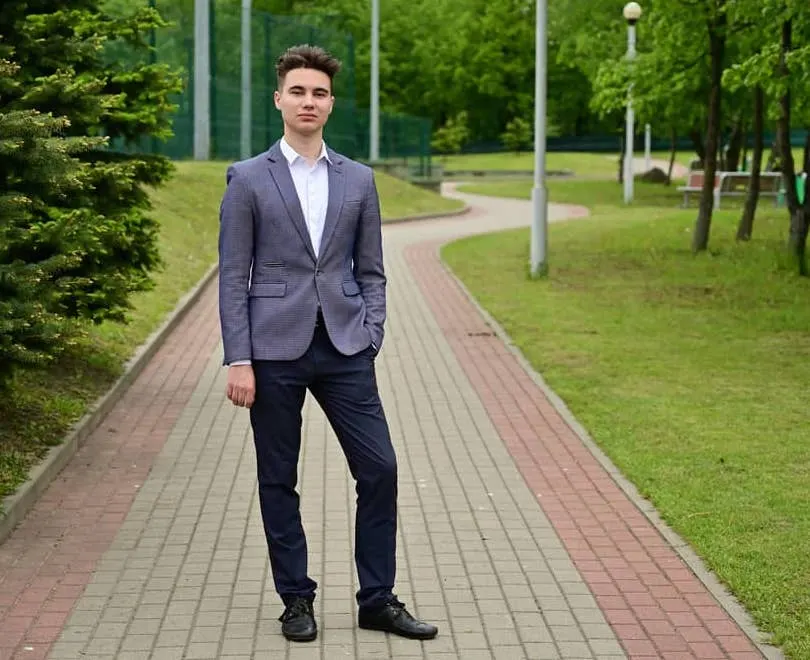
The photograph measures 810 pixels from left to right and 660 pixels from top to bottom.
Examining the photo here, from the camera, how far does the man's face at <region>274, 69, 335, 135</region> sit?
5535 mm

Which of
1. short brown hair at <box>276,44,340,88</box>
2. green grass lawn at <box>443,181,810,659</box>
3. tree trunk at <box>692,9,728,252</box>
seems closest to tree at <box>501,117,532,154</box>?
green grass lawn at <box>443,181,810,659</box>

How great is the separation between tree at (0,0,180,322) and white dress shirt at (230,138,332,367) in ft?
10.5

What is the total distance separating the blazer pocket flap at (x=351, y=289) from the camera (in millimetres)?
5672

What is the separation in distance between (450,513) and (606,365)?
5.41 meters

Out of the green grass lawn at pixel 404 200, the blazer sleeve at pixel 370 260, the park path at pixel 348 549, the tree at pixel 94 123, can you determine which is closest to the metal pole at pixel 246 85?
the green grass lawn at pixel 404 200

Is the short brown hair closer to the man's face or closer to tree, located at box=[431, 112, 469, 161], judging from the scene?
the man's face

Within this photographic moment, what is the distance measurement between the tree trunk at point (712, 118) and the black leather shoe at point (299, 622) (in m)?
17.9

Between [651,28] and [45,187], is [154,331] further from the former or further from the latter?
[651,28]

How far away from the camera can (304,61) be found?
555cm

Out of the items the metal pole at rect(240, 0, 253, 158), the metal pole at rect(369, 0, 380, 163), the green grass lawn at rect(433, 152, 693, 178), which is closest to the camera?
the metal pole at rect(240, 0, 253, 158)

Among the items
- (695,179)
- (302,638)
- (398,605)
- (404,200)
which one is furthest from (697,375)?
(695,179)

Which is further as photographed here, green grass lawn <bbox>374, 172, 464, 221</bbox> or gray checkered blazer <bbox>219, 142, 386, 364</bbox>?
green grass lawn <bbox>374, 172, 464, 221</bbox>

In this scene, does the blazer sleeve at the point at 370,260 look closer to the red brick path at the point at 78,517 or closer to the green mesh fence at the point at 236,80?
the red brick path at the point at 78,517

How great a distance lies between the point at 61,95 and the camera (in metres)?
9.69
